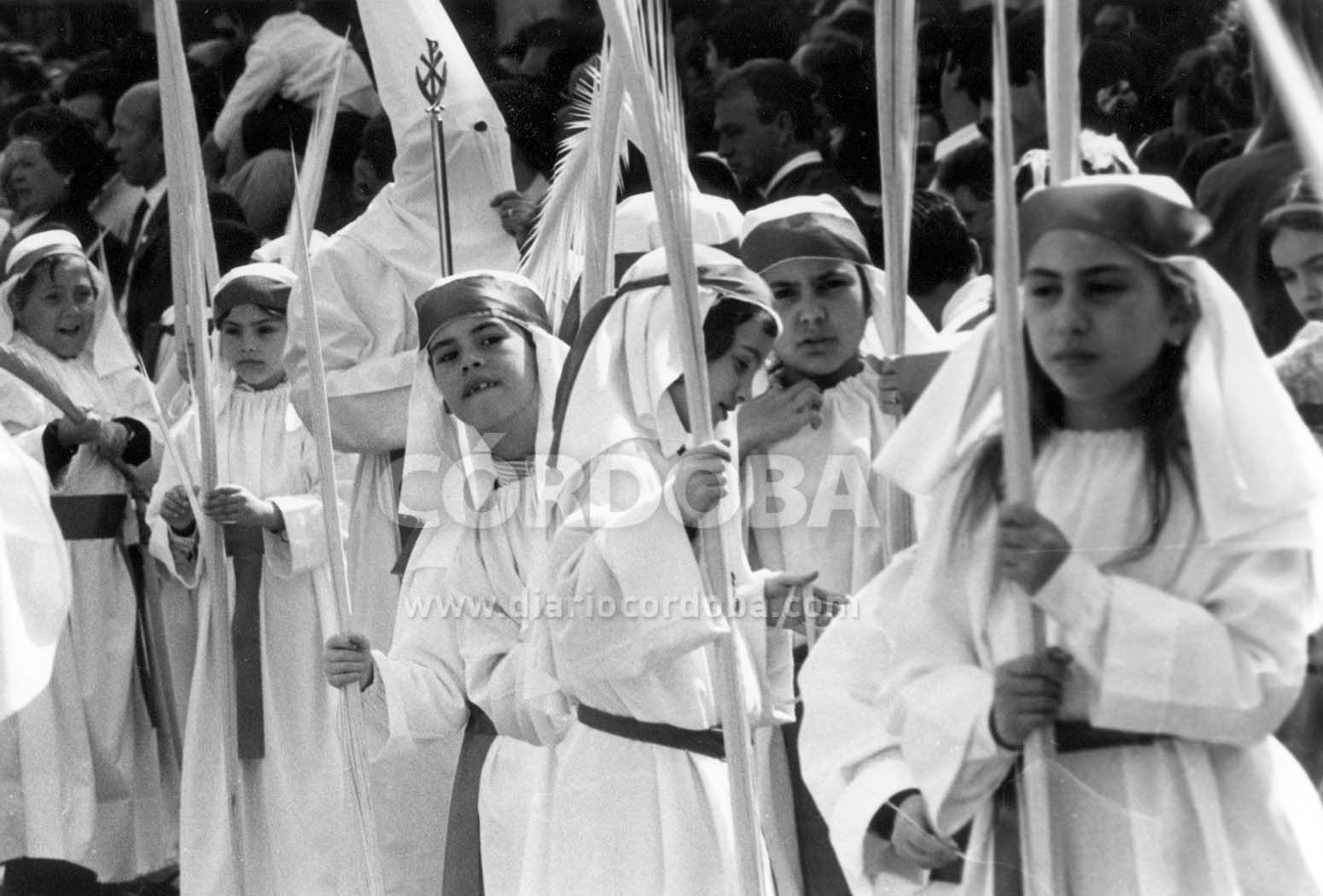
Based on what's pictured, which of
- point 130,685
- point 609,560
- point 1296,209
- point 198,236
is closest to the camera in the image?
point 1296,209

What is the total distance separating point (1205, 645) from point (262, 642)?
3.30 m

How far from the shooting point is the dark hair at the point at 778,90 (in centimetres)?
526

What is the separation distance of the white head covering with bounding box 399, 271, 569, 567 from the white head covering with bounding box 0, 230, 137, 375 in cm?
147

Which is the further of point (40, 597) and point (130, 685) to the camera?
point (130, 685)

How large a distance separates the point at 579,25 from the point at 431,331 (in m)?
0.86

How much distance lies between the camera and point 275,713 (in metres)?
6.39

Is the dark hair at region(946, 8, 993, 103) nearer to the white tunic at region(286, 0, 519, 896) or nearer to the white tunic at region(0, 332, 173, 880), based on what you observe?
the white tunic at region(286, 0, 519, 896)

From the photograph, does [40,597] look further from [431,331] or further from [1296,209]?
[1296,209]

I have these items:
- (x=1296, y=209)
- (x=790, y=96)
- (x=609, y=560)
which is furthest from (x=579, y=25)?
(x=1296, y=209)

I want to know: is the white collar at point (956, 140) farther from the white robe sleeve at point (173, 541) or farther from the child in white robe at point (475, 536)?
the white robe sleeve at point (173, 541)

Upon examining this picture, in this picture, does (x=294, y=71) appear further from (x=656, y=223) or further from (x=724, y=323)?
(x=724, y=323)

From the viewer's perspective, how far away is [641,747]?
16.1 feet

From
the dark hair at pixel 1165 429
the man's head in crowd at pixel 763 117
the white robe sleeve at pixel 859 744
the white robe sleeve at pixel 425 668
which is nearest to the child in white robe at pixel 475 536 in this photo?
the white robe sleeve at pixel 425 668

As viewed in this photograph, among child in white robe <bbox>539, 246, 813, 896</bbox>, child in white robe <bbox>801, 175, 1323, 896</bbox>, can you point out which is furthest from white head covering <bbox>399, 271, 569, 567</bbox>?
child in white robe <bbox>801, 175, 1323, 896</bbox>
